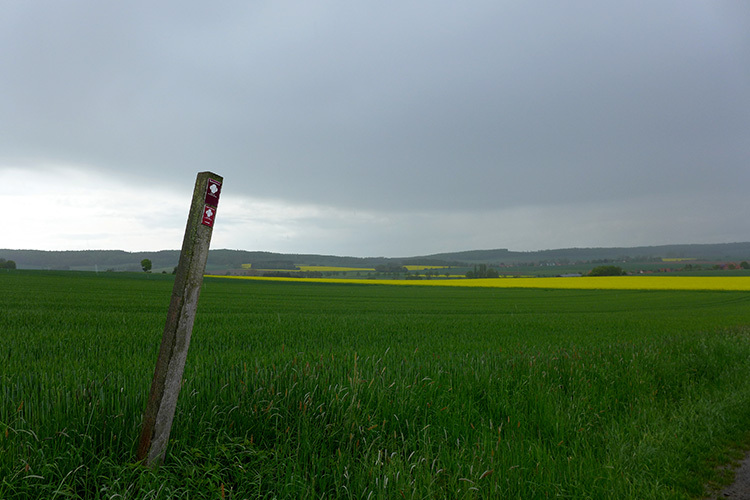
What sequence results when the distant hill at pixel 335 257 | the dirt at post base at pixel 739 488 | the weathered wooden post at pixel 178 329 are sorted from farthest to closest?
the distant hill at pixel 335 257 < the dirt at post base at pixel 739 488 < the weathered wooden post at pixel 178 329

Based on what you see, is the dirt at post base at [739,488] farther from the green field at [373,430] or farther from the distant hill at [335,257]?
the distant hill at [335,257]

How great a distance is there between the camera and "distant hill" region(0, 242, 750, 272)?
129 meters

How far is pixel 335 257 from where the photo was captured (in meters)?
162

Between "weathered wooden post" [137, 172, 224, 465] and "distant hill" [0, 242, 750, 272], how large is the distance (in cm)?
11495

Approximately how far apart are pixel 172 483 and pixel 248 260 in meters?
137

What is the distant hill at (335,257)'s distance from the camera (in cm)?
12900

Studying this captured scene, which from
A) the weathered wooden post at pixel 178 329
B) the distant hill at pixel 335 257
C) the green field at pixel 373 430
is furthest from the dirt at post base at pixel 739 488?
the distant hill at pixel 335 257

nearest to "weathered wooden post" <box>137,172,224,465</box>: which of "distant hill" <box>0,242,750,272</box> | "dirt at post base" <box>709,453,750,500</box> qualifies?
"dirt at post base" <box>709,453,750,500</box>

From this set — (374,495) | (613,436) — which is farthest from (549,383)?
(374,495)

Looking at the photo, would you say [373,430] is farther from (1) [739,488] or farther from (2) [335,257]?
(2) [335,257]

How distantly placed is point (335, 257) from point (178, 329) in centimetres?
15983

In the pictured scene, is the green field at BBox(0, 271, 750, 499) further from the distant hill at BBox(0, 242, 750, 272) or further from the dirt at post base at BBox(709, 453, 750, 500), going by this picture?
A: the distant hill at BBox(0, 242, 750, 272)

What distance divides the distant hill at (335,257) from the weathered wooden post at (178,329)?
115m

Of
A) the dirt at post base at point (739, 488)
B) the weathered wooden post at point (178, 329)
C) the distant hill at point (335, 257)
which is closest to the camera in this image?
the weathered wooden post at point (178, 329)
